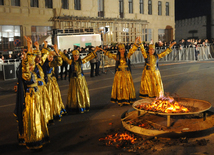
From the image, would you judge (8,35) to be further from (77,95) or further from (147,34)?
(77,95)

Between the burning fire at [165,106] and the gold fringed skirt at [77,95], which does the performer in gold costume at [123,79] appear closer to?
the gold fringed skirt at [77,95]

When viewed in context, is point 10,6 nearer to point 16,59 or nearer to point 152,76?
point 16,59

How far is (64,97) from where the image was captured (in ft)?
33.2

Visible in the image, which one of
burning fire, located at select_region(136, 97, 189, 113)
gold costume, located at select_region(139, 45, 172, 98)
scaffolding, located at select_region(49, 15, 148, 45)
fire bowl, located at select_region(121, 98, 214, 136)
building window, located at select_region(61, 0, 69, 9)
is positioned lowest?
fire bowl, located at select_region(121, 98, 214, 136)

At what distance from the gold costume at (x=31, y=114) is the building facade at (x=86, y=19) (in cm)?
1345

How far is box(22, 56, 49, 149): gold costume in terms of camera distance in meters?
4.90

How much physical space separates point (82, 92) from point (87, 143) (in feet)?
8.11

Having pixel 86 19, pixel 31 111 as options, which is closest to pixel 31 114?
pixel 31 111

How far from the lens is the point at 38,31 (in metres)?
25.6

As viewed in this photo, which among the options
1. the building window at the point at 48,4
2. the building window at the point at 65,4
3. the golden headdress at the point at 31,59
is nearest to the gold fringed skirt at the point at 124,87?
the golden headdress at the point at 31,59

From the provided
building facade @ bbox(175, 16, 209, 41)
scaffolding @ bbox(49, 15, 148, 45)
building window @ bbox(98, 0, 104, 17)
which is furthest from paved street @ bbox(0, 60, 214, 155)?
building facade @ bbox(175, 16, 209, 41)

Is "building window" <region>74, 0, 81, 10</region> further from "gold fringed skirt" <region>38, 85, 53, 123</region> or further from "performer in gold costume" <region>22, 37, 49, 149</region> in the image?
"performer in gold costume" <region>22, 37, 49, 149</region>

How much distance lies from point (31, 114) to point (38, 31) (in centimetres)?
2199

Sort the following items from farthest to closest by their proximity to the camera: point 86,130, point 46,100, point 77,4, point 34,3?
point 77,4
point 34,3
point 46,100
point 86,130
